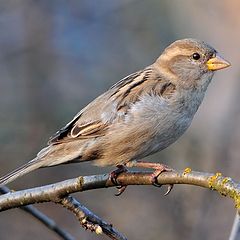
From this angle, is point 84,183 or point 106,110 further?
point 106,110

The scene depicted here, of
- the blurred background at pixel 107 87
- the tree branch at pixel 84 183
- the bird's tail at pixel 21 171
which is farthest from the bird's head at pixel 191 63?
the blurred background at pixel 107 87

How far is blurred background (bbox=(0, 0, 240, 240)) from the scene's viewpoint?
745cm

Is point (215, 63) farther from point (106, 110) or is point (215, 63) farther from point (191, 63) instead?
point (106, 110)

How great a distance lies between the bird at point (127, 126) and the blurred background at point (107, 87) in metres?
2.08

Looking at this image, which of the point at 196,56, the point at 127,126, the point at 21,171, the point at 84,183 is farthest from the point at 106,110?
the point at 84,183

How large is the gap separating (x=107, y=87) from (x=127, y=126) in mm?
5818

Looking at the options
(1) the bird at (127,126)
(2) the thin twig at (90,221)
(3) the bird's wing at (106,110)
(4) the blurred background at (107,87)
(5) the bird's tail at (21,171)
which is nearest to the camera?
(2) the thin twig at (90,221)

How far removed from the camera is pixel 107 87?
34.8 feet

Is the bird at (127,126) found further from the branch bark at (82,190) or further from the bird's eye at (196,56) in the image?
the branch bark at (82,190)

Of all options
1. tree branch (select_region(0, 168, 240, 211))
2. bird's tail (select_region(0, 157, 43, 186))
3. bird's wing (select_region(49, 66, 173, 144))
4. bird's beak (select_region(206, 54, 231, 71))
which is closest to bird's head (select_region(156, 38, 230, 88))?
bird's beak (select_region(206, 54, 231, 71))

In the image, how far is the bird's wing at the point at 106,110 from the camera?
486 cm

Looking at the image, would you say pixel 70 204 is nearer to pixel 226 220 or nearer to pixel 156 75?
pixel 156 75

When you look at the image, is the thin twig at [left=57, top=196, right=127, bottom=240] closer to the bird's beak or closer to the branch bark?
the branch bark

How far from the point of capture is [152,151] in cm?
479
